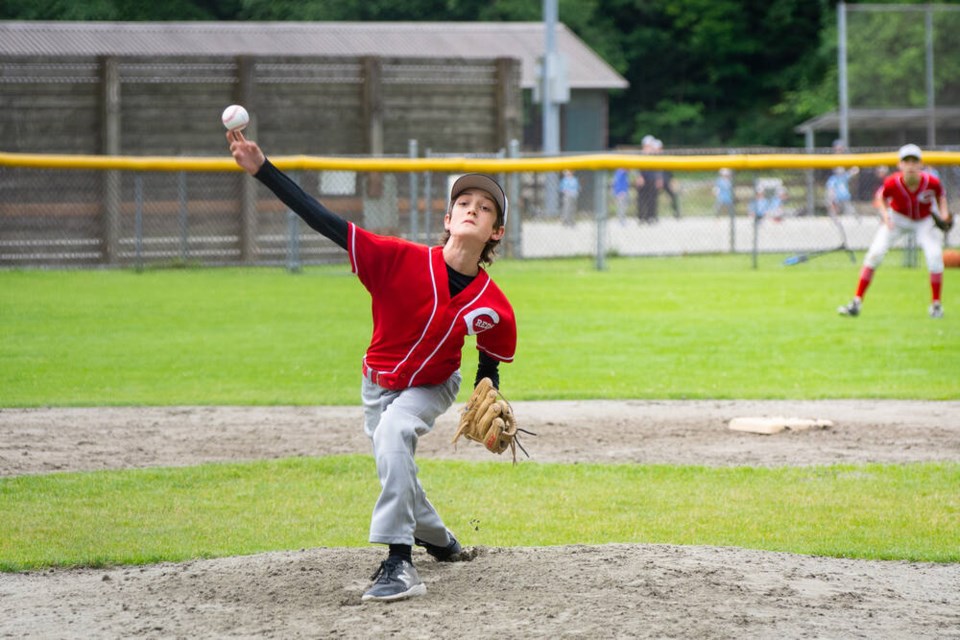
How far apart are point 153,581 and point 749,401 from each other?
5.86 metres

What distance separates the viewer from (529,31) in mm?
38750

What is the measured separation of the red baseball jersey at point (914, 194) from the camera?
14.8 m

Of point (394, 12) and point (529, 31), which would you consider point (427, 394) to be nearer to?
point (529, 31)

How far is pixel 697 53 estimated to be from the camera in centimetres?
5703

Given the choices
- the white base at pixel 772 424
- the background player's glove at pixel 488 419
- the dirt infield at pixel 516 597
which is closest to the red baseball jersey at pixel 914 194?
the white base at pixel 772 424

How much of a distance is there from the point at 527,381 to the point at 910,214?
21.1ft

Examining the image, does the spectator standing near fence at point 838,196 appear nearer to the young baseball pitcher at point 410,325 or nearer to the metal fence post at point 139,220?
the metal fence post at point 139,220

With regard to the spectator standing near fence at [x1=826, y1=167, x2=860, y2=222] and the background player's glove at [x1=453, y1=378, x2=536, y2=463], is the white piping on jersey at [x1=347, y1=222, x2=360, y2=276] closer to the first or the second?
the background player's glove at [x1=453, y1=378, x2=536, y2=463]

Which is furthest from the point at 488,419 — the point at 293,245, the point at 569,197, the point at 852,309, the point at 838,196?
the point at 838,196

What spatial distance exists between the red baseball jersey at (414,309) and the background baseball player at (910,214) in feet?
33.8

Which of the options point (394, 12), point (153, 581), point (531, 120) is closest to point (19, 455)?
point (153, 581)

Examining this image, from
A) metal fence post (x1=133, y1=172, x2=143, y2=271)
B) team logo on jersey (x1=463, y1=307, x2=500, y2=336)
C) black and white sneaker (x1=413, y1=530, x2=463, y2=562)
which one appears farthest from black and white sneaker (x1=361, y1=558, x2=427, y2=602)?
metal fence post (x1=133, y1=172, x2=143, y2=271)

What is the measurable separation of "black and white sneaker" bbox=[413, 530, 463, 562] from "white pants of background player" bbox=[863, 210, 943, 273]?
1028cm

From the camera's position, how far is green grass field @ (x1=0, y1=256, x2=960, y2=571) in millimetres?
6258
